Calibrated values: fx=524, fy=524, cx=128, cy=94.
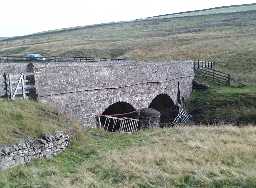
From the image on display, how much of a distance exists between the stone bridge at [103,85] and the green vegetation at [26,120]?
142 cm

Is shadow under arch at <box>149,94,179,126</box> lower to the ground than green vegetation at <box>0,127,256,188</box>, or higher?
lower

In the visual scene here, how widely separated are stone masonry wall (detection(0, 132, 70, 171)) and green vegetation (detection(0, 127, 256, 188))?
354 mm

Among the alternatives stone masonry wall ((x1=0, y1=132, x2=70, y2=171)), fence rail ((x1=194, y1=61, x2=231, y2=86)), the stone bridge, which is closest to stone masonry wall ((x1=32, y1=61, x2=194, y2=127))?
the stone bridge

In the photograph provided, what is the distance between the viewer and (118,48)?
80.9 m

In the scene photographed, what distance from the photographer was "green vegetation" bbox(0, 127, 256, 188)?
60.2 feet

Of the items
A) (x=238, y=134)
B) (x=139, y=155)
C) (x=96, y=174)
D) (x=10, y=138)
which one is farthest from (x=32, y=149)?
(x=238, y=134)

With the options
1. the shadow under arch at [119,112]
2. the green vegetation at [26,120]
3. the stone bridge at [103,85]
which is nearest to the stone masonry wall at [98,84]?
the stone bridge at [103,85]

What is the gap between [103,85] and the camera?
101ft

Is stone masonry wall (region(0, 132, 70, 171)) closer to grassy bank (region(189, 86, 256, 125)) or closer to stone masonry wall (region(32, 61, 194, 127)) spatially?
stone masonry wall (region(32, 61, 194, 127))

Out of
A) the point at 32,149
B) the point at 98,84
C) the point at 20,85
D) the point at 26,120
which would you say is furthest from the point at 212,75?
the point at 32,149

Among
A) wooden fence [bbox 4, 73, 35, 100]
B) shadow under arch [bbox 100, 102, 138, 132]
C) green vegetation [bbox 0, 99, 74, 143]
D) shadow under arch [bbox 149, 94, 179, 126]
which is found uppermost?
wooden fence [bbox 4, 73, 35, 100]

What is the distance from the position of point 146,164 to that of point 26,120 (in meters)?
5.49

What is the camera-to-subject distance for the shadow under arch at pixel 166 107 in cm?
4038

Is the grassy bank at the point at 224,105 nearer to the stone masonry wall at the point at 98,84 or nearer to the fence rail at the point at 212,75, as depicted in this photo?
the stone masonry wall at the point at 98,84
